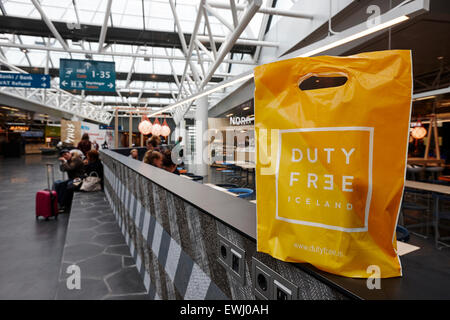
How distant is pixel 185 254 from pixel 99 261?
1910mm

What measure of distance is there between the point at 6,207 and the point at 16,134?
94.6 feet

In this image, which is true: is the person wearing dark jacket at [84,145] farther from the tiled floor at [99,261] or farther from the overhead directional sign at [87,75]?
the tiled floor at [99,261]

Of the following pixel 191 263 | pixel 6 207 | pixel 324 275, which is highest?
pixel 324 275

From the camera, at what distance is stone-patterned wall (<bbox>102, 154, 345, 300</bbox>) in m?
→ 0.78

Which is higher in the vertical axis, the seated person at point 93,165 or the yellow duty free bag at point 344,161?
the yellow duty free bag at point 344,161

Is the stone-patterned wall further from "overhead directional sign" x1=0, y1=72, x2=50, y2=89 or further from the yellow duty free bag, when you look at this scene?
"overhead directional sign" x1=0, y1=72, x2=50, y2=89

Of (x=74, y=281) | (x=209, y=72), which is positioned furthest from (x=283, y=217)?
(x=209, y=72)

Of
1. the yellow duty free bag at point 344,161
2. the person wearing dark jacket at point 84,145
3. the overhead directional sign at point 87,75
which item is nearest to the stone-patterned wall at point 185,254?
the yellow duty free bag at point 344,161

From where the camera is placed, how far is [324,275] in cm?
58

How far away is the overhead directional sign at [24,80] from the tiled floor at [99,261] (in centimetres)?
839

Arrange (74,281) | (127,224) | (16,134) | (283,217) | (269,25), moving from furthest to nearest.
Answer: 1. (16,134)
2. (269,25)
3. (127,224)
4. (74,281)
5. (283,217)

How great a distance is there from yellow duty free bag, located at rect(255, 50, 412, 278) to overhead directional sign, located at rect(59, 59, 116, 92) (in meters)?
10.3

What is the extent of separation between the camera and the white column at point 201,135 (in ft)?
35.1

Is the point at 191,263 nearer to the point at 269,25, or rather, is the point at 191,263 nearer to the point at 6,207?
the point at 6,207
